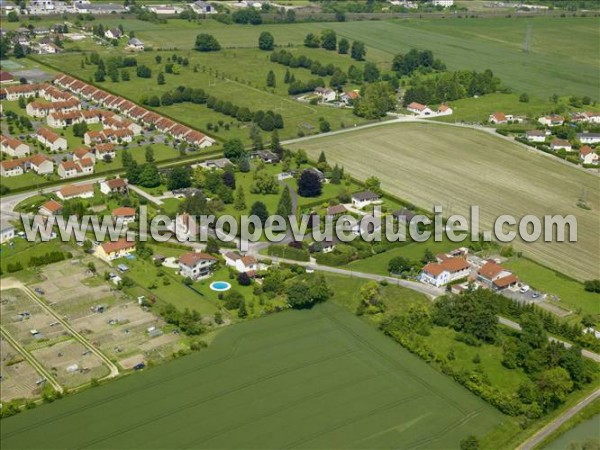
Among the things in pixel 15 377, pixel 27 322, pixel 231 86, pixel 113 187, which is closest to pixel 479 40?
pixel 231 86

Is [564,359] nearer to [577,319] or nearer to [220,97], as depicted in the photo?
[577,319]

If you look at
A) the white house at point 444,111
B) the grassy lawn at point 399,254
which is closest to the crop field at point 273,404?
the grassy lawn at point 399,254

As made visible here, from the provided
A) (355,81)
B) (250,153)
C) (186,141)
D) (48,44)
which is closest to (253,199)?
(250,153)

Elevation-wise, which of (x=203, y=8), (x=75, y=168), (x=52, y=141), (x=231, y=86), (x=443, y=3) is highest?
(x=443, y=3)

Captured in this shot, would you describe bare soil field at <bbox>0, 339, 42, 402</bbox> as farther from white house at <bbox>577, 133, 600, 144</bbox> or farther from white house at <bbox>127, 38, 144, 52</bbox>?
white house at <bbox>127, 38, 144, 52</bbox>

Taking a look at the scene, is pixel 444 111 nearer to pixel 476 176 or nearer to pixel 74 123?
pixel 476 176

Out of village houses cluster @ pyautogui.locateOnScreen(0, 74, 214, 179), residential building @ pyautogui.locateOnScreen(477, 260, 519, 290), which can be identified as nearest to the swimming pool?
residential building @ pyautogui.locateOnScreen(477, 260, 519, 290)

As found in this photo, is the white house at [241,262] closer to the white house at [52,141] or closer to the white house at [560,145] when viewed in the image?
the white house at [52,141]
